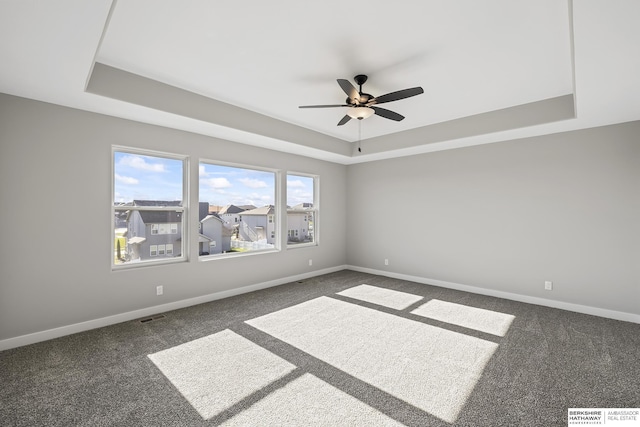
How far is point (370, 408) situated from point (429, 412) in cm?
39

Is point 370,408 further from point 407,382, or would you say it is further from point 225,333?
point 225,333

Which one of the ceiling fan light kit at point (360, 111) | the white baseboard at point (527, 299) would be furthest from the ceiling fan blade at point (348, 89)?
the white baseboard at point (527, 299)

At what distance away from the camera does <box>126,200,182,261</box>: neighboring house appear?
3572 millimetres

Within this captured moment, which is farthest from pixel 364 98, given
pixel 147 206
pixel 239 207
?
pixel 147 206

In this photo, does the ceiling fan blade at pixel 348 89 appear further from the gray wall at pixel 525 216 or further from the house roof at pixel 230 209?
the gray wall at pixel 525 216

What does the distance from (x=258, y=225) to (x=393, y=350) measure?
3139mm

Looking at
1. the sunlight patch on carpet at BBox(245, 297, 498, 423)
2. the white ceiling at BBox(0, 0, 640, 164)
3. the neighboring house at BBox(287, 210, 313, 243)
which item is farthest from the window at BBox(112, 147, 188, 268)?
the neighboring house at BBox(287, 210, 313, 243)

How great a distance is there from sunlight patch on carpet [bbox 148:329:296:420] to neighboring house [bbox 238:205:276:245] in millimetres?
2110

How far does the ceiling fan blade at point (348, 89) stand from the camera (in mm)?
2511

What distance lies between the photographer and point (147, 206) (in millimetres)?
3674

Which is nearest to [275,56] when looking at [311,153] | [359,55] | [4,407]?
[359,55]

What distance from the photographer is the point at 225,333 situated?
3100mm

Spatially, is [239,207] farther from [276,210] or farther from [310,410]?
[310,410]

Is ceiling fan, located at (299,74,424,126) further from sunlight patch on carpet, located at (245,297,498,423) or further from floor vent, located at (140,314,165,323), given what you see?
floor vent, located at (140,314,165,323)
